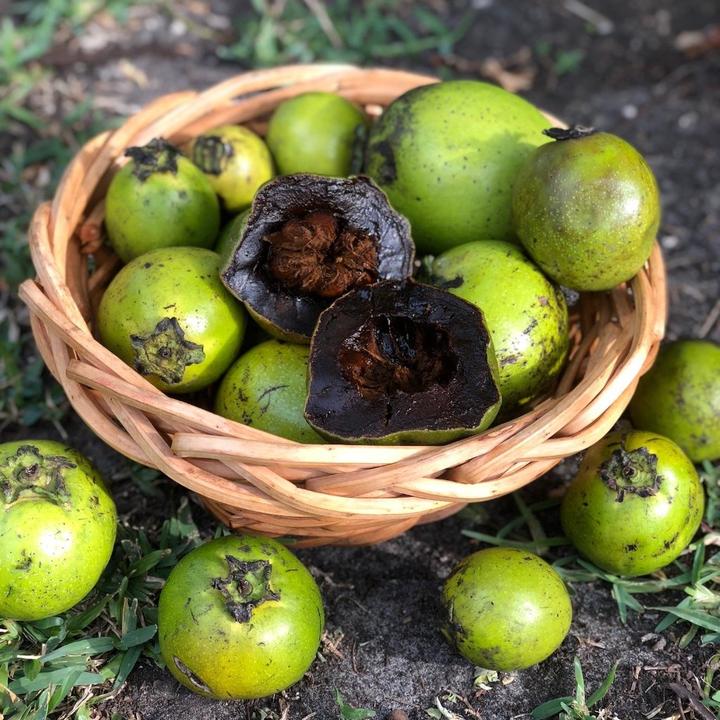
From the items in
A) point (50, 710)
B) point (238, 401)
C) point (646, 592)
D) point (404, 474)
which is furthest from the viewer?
point (646, 592)

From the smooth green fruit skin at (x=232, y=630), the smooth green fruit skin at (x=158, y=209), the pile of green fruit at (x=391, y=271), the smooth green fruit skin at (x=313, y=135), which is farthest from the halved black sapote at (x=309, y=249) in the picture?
the smooth green fruit skin at (x=232, y=630)

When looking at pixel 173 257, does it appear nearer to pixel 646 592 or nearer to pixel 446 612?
pixel 446 612

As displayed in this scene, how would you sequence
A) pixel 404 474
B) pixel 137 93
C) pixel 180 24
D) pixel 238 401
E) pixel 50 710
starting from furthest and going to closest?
pixel 180 24 < pixel 137 93 < pixel 238 401 < pixel 50 710 < pixel 404 474

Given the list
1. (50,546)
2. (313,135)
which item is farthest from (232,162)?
(50,546)

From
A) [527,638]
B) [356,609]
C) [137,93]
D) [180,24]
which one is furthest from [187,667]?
[180,24]

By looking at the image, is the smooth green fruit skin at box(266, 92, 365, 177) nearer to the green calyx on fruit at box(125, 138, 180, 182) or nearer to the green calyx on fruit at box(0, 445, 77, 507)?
the green calyx on fruit at box(125, 138, 180, 182)

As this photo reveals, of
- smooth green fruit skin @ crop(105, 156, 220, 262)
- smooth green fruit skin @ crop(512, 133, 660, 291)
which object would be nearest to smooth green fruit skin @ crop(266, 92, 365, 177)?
smooth green fruit skin @ crop(105, 156, 220, 262)
